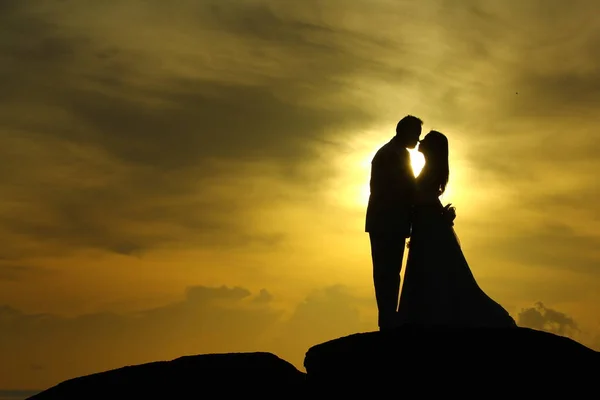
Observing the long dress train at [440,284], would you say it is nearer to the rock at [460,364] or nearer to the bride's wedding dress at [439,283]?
the bride's wedding dress at [439,283]

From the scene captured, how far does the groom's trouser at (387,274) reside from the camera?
634 inches

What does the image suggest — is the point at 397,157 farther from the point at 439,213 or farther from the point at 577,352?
the point at 577,352

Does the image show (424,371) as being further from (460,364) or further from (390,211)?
(390,211)

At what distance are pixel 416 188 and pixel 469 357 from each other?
14.3ft

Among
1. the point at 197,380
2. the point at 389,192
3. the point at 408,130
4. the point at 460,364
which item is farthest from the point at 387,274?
the point at 197,380

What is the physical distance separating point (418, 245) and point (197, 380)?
5152 millimetres

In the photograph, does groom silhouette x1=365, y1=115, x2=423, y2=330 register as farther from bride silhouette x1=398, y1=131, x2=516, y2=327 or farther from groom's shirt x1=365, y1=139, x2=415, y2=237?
bride silhouette x1=398, y1=131, x2=516, y2=327

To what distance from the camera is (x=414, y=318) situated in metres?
16.3

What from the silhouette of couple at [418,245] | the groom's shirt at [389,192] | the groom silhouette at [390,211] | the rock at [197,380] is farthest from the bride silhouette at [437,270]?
the rock at [197,380]

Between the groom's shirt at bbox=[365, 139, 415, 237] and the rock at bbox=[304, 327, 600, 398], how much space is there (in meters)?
2.80

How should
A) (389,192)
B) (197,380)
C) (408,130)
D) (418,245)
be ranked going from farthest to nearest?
(418,245) → (408,130) → (389,192) → (197,380)

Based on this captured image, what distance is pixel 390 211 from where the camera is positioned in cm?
1631

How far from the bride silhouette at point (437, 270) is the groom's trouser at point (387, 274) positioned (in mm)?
353

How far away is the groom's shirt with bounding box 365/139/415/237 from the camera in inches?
641
